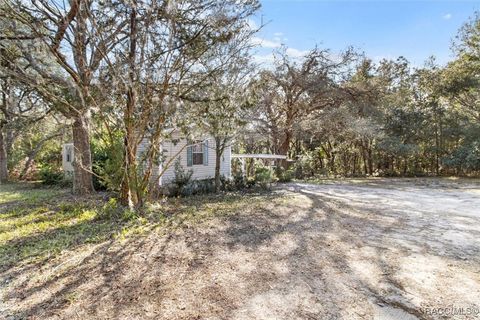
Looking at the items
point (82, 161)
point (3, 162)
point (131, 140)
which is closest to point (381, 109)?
point (131, 140)

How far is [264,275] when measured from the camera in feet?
10.3

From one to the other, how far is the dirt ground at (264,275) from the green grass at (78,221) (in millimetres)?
385

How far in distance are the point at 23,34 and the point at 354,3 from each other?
8690 mm

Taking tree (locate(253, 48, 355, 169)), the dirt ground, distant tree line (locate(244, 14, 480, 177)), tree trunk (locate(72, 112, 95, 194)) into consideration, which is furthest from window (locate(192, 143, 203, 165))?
the dirt ground

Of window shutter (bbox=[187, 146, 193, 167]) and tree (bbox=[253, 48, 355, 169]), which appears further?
tree (bbox=[253, 48, 355, 169])

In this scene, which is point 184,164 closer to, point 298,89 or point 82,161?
point 82,161

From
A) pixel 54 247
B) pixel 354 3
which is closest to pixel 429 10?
pixel 354 3

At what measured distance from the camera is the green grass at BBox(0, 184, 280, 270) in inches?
162

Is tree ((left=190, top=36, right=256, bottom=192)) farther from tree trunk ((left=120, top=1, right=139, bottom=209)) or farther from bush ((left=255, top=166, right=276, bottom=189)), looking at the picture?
bush ((left=255, top=166, right=276, bottom=189))

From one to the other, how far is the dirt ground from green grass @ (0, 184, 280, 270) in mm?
385

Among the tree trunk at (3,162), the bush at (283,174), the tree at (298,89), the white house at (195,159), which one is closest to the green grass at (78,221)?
the white house at (195,159)

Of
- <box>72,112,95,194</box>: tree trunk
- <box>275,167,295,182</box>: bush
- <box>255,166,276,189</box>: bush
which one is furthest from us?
<box>275,167,295,182</box>: bush

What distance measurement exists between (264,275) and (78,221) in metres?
4.17

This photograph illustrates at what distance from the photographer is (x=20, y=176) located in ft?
51.5
